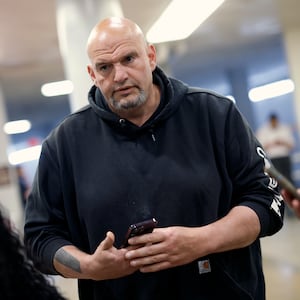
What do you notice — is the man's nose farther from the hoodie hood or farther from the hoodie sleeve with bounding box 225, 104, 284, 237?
the hoodie sleeve with bounding box 225, 104, 284, 237

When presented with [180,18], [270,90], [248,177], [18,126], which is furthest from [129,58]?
[18,126]

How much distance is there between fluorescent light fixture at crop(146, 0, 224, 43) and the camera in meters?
5.48

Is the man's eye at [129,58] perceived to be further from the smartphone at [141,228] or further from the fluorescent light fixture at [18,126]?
the fluorescent light fixture at [18,126]

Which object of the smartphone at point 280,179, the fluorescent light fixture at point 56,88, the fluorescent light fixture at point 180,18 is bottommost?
the smartphone at point 280,179

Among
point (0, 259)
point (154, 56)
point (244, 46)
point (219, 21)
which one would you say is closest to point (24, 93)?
point (244, 46)

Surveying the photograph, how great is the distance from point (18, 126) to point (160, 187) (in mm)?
18584

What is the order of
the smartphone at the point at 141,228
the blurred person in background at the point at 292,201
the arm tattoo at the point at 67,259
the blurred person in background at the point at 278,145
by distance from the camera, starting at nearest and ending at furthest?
the smartphone at the point at 141,228, the arm tattoo at the point at 67,259, the blurred person in background at the point at 292,201, the blurred person in background at the point at 278,145

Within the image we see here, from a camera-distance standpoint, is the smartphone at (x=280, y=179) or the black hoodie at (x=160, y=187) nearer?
the black hoodie at (x=160, y=187)

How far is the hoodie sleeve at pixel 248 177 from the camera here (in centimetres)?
185

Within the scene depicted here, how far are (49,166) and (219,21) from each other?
7029mm

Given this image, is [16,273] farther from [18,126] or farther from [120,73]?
[18,126]

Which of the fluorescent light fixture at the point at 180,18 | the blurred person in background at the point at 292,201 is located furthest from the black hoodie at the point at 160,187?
the fluorescent light fixture at the point at 180,18

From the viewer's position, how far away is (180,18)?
6.09 metres

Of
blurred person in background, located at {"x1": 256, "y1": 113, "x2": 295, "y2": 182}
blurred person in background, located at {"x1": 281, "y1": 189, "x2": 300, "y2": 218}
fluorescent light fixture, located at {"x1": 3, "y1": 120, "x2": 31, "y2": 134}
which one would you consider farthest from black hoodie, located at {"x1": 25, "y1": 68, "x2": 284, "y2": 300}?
fluorescent light fixture, located at {"x1": 3, "y1": 120, "x2": 31, "y2": 134}
